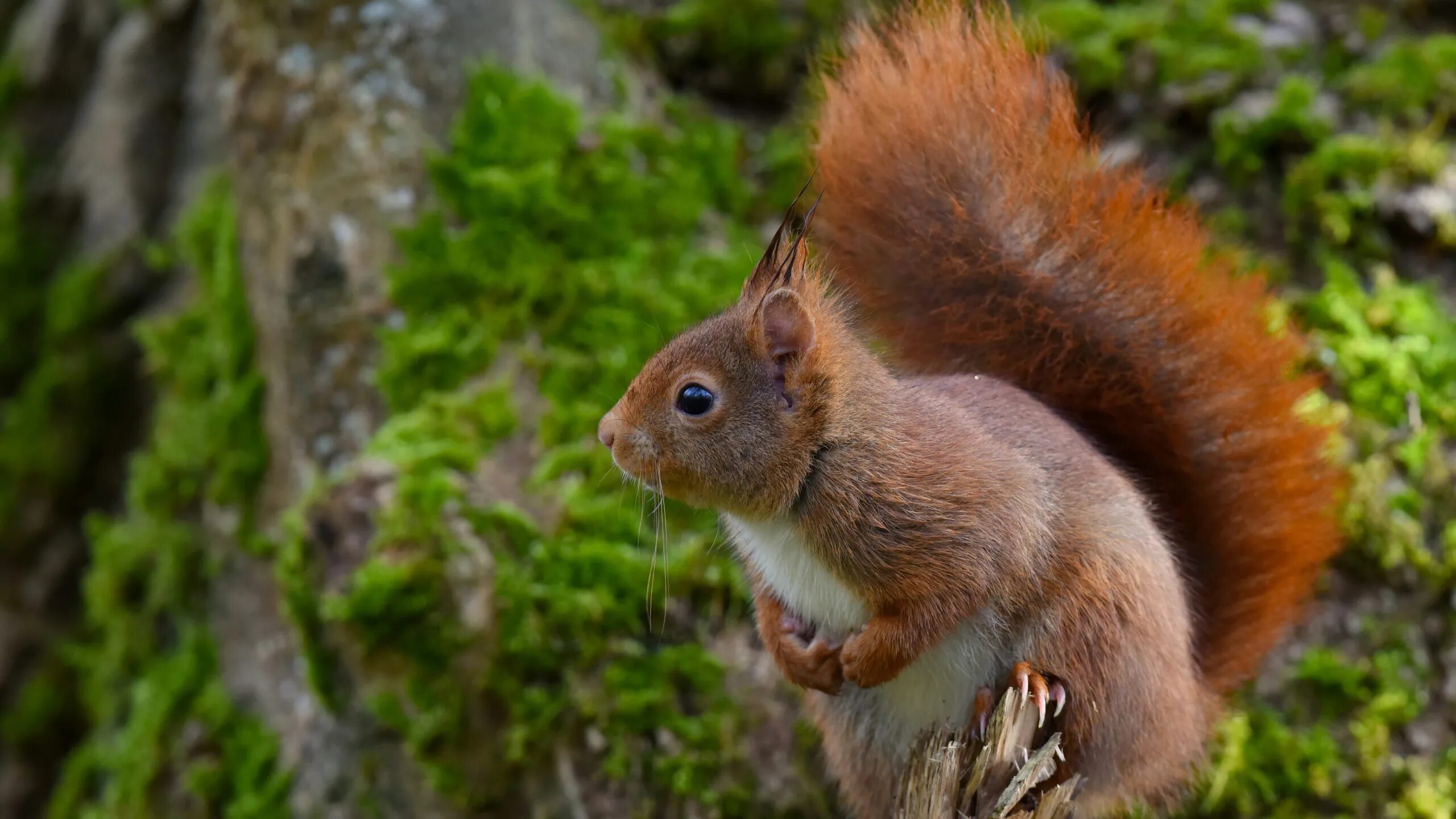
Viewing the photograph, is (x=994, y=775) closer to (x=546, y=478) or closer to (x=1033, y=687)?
(x=1033, y=687)

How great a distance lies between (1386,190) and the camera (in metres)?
2.81

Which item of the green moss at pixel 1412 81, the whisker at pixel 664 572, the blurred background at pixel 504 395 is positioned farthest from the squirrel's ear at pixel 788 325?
the green moss at pixel 1412 81

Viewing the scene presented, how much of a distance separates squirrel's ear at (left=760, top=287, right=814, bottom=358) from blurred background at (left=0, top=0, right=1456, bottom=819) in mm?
540

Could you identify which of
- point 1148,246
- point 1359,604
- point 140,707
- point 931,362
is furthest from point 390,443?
point 1359,604

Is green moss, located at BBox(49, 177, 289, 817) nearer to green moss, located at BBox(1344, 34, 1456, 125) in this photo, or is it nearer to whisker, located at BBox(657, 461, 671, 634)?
whisker, located at BBox(657, 461, 671, 634)

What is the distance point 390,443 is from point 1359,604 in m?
2.08

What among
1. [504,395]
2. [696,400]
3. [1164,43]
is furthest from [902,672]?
[1164,43]

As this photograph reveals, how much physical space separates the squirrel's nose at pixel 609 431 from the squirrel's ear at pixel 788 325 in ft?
0.90

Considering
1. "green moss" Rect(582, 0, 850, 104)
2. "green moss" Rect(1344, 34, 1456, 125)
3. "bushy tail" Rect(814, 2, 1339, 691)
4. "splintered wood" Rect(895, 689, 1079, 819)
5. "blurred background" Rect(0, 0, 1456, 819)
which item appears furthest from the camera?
"green moss" Rect(582, 0, 850, 104)

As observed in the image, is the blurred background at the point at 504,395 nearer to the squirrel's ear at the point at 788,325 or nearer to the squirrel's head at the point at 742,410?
the squirrel's head at the point at 742,410

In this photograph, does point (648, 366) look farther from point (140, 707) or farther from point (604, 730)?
point (140, 707)

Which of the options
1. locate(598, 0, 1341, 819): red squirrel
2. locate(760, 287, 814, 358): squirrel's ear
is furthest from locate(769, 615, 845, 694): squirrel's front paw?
locate(760, 287, 814, 358): squirrel's ear

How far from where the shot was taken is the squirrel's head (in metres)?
1.86

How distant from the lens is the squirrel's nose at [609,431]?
1.88 metres
